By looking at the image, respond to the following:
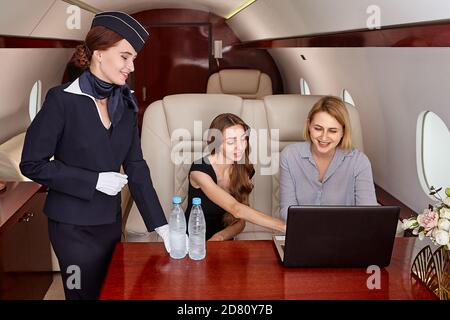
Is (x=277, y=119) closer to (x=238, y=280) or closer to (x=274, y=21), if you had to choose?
(x=238, y=280)

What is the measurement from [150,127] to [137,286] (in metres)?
1.34

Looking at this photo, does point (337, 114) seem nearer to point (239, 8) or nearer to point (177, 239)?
point (177, 239)

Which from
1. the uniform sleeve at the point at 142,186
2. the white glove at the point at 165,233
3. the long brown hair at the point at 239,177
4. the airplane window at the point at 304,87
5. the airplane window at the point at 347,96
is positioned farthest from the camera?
the airplane window at the point at 304,87

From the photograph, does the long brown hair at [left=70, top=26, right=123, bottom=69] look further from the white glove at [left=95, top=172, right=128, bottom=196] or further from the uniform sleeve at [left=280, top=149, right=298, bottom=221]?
the uniform sleeve at [left=280, top=149, right=298, bottom=221]

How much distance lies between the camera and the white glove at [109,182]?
6.91 feet

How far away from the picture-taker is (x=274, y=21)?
203 inches

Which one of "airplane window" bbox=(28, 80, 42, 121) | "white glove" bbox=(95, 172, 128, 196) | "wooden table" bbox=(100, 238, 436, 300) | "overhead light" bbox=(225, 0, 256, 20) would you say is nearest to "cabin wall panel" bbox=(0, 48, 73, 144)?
"airplane window" bbox=(28, 80, 42, 121)

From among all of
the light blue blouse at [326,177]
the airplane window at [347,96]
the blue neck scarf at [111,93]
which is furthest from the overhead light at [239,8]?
the blue neck scarf at [111,93]

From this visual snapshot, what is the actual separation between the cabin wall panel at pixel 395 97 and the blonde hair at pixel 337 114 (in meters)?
0.50

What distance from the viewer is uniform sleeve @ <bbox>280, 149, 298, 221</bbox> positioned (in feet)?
9.09

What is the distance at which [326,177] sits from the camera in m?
2.83

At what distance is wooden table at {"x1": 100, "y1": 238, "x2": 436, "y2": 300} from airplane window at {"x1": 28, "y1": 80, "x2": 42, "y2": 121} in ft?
11.4

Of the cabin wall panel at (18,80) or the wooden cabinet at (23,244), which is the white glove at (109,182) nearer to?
the wooden cabinet at (23,244)
